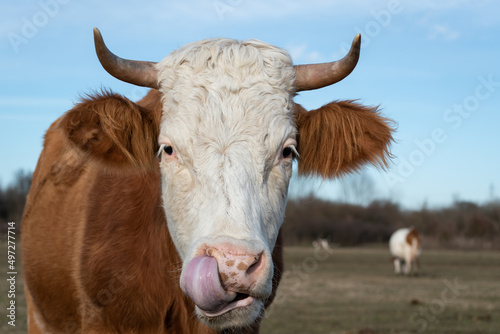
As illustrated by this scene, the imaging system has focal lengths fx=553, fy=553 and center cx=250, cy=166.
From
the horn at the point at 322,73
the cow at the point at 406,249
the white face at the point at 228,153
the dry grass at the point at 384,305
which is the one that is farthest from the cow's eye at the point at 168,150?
the cow at the point at 406,249

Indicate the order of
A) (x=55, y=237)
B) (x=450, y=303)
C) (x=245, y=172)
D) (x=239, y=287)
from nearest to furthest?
(x=239, y=287), (x=245, y=172), (x=55, y=237), (x=450, y=303)

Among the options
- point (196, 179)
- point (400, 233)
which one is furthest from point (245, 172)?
point (400, 233)

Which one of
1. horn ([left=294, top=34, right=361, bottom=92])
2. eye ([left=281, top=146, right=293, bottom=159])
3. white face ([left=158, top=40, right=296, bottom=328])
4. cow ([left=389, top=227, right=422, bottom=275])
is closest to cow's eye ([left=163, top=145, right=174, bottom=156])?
→ white face ([left=158, top=40, right=296, bottom=328])

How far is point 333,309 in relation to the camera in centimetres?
1251

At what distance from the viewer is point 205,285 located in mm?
2605

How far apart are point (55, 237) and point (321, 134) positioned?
2.47 metres

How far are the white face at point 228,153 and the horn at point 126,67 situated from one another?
0.09m

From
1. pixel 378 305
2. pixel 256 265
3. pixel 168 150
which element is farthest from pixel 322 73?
pixel 378 305

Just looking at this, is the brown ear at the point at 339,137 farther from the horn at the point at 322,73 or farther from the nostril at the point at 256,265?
the nostril at the point at 256,265

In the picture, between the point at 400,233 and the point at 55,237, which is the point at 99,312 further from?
the point at 400,233

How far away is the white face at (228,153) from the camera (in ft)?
9.02

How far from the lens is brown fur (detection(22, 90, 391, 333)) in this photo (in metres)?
3.60

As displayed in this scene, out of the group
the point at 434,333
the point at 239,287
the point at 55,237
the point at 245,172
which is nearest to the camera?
the point at 239,287

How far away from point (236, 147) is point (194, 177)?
0.98 feet
